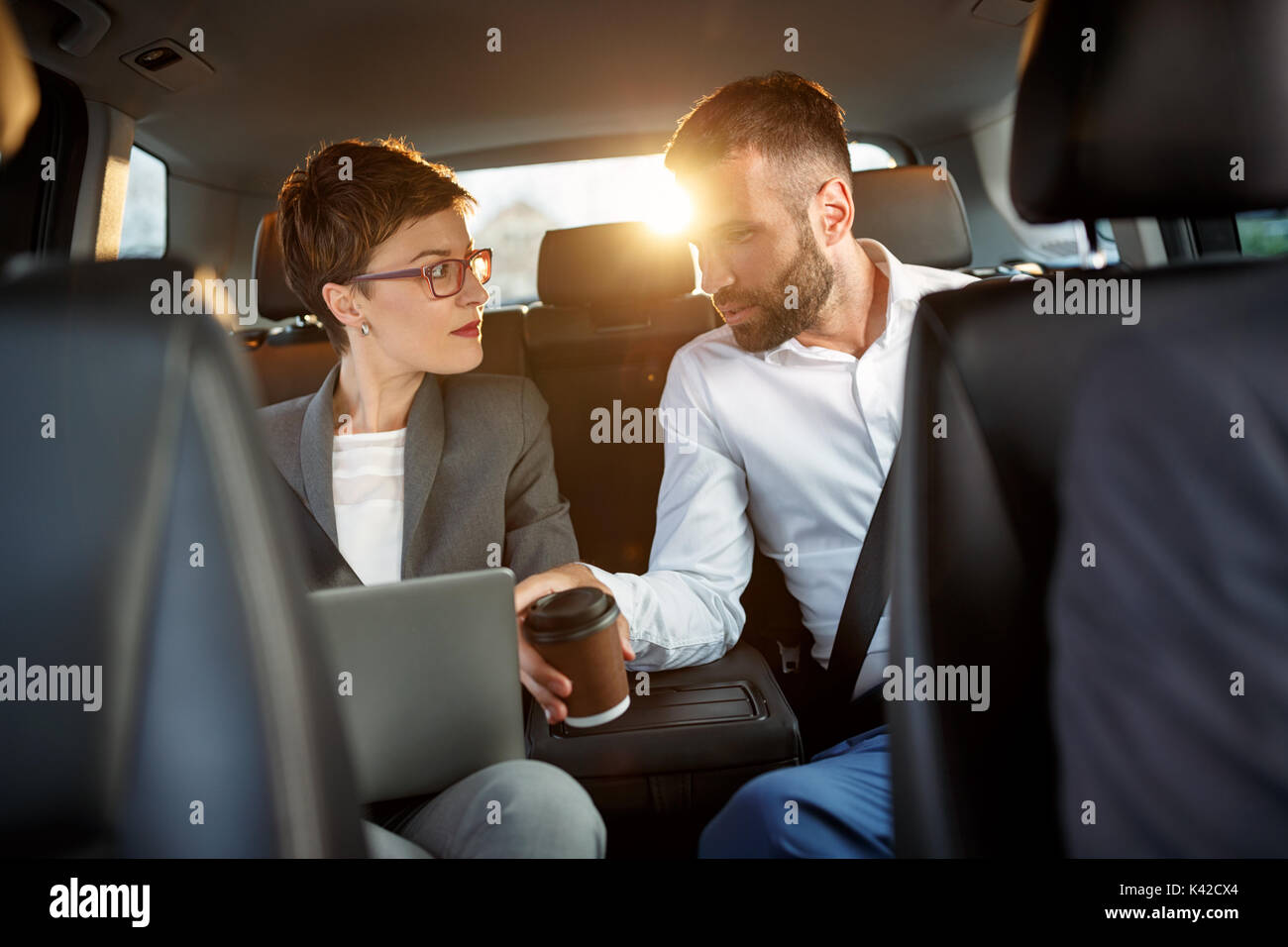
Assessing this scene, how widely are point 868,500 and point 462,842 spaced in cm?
81

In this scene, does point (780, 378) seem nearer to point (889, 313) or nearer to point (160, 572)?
point (889, 313)

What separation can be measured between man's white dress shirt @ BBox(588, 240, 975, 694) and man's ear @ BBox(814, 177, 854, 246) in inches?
2.2

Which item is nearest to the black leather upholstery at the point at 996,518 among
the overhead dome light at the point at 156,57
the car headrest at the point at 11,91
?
the car headrest at the point at 11,91

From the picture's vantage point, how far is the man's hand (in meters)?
1.09

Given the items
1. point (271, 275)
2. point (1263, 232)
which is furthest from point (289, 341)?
point (1263, 232)

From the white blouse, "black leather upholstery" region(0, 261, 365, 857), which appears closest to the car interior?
"black leather upholstery" region(0, 261, 365, 857)

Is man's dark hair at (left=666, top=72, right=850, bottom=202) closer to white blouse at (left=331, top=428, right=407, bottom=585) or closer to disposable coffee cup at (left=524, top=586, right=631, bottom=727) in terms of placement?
white blouse at (left=331, top=428, right=407, bottom=585)

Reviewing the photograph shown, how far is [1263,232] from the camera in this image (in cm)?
93

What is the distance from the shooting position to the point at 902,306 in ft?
4.70

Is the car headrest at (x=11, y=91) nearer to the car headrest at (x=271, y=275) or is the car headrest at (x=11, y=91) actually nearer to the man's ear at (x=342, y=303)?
the man's ear at (x=342, y=303)

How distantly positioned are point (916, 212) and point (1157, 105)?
2.52 ft

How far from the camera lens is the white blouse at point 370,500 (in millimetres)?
1357

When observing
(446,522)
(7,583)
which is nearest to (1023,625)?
(7,583)
